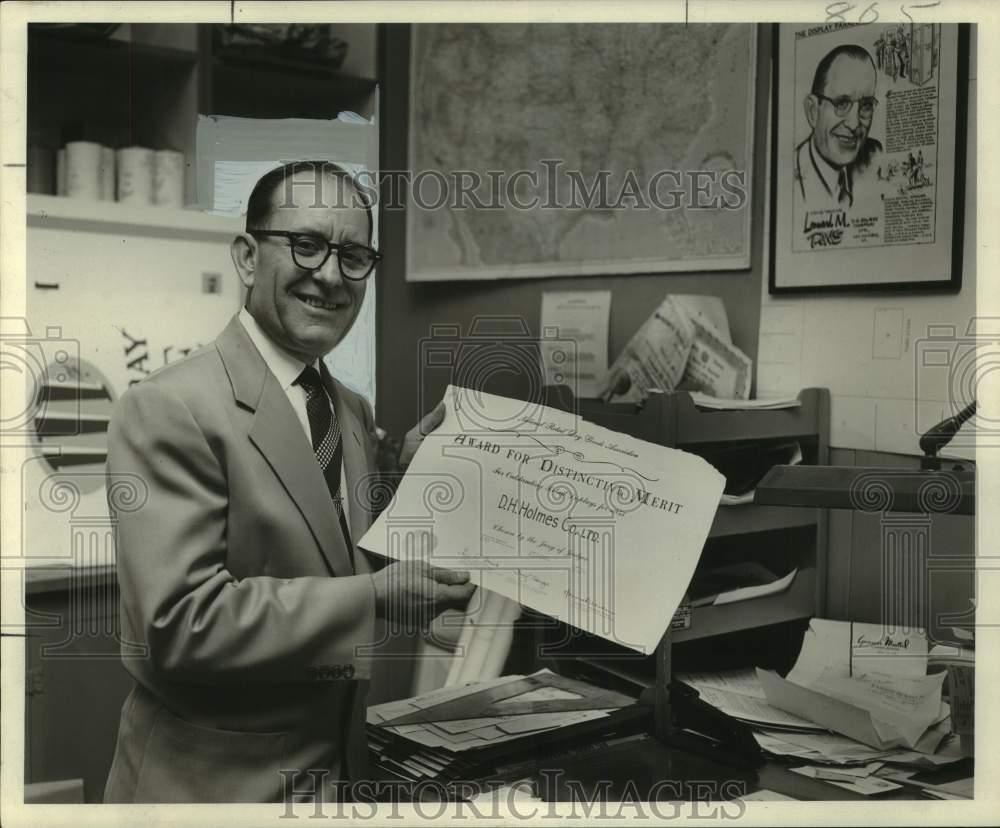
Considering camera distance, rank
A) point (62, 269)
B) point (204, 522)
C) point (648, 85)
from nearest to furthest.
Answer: point (204, 522) → point (62, 269) → point (648, 85)

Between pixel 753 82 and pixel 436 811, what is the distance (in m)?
1.02

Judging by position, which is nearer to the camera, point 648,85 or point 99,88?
point 99,88

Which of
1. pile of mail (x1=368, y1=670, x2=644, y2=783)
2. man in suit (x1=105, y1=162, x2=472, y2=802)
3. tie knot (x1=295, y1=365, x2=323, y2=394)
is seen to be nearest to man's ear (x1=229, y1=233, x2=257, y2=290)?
man in suit (x1=105, y1=162, x2=472, y2=802)

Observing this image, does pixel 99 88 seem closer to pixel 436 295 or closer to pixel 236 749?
pixel 436 295

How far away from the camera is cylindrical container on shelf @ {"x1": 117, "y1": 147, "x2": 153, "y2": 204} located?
3.98ft

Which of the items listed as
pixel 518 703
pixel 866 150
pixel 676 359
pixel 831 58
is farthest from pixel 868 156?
pixel 518 703

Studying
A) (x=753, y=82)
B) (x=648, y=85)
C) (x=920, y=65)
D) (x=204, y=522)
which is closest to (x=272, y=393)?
(x=204, y=522)

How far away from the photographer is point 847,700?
1.27 meters

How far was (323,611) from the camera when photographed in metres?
1.15

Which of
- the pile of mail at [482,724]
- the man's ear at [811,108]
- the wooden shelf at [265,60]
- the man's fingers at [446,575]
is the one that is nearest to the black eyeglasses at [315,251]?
the wooden shelf at [265,60]

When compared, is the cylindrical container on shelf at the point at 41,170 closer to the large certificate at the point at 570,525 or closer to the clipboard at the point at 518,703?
the large certificate at the point at 570,525

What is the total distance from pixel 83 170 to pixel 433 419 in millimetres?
517

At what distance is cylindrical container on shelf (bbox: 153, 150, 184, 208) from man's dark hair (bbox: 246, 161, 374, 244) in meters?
0.10

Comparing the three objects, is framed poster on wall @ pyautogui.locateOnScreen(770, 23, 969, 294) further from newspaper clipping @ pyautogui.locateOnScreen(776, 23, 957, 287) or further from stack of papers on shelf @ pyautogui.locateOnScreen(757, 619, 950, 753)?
stack of papers on shelf @ pyautogui.locateOnScreen(757, 619, 950, 753)
